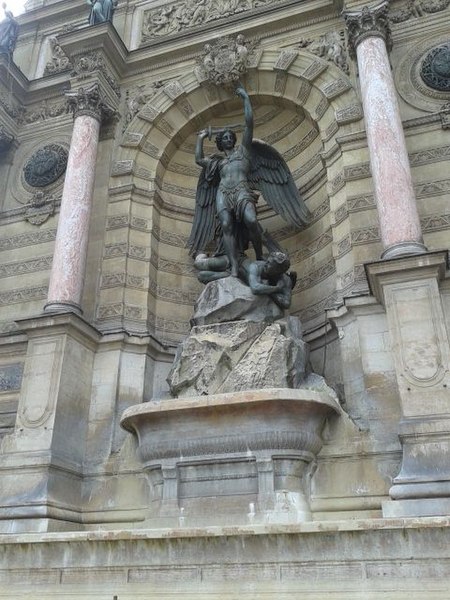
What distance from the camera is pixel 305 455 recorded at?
294 inches

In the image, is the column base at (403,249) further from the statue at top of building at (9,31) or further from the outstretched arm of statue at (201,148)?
the statue at top of building at (9,31)

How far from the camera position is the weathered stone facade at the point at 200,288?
18.4 ft

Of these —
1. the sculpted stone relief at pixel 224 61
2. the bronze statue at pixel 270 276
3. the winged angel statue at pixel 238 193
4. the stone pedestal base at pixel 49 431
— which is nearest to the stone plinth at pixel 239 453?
the stone pedestal base at pixel 49 431

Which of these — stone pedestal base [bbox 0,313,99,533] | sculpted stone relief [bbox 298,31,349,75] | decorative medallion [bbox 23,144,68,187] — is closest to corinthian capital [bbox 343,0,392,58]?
sculpted stone relief [bbox 298,31,349,75]

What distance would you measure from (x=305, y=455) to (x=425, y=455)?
1.56 meters

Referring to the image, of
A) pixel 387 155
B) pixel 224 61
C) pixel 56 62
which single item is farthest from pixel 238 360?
pixel 56 62

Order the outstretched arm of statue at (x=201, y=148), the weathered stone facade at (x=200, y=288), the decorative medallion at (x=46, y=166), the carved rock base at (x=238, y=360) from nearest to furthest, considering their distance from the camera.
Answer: the weathered stone facade at (x=200, y=288)
the carved rock base at (x=238, y=360)
the outstretched arm of statue at (x=201, y=148)
the decorative medallion at (x=46, y=166)

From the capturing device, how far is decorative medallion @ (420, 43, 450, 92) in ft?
33.3

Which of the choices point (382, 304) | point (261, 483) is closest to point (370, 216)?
point (382, 304)

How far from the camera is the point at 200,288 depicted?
11.6m

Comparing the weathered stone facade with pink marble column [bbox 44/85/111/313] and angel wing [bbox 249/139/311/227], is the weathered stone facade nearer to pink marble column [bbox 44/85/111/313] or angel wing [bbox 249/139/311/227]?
pink marble column [bbox 44/85/111/313]

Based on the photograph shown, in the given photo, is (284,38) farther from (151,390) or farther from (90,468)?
(90,468)

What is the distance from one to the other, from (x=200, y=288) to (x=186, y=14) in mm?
6818

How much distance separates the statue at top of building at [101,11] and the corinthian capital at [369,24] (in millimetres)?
5708
